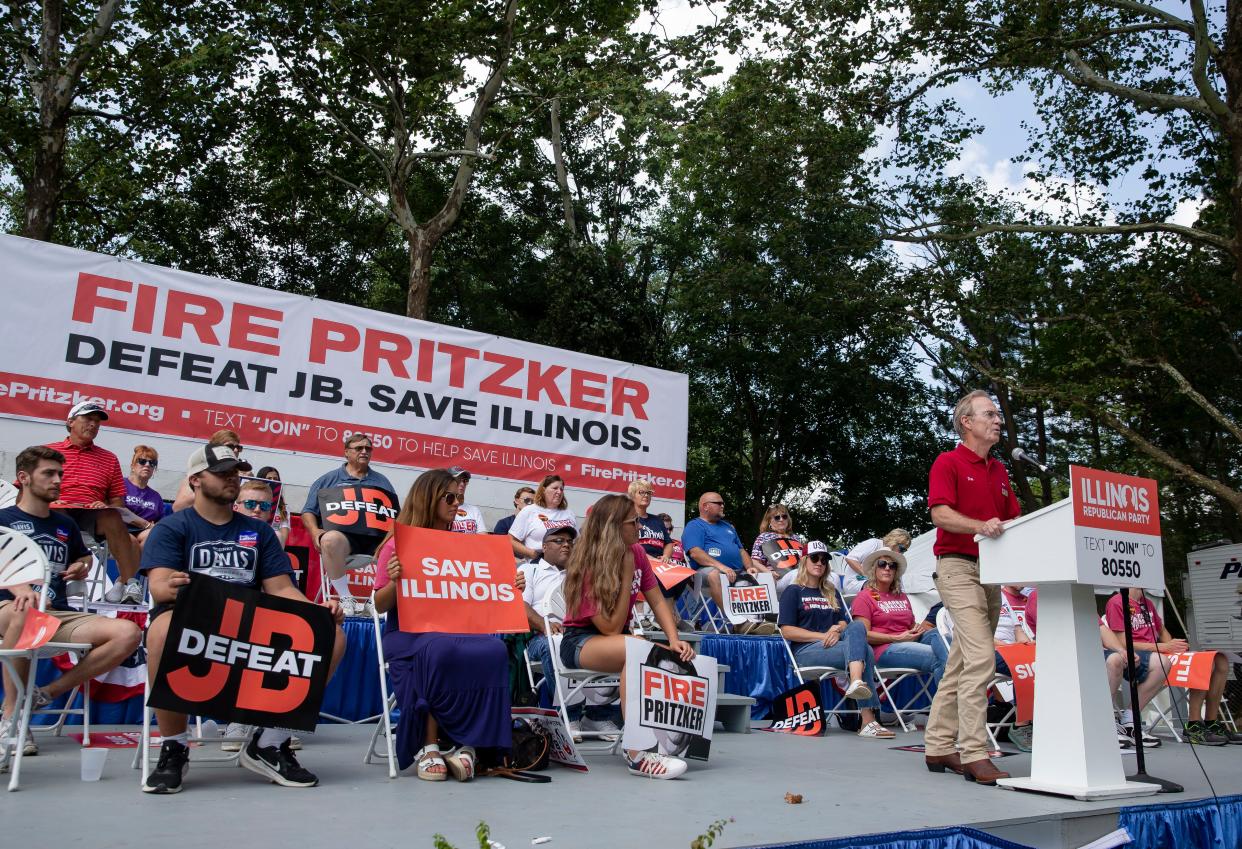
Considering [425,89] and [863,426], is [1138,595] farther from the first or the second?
[863,426]

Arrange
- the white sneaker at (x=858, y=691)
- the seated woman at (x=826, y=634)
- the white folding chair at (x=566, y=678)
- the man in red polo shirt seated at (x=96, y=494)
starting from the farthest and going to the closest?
the seated woman at (x=826, y=634)
the white sneaker at (x=858, y=691)
the man in red polo shirt seated at (x=96, y=494)
the white folding chair at (x=566, y=678)

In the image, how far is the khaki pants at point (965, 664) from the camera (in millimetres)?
4668

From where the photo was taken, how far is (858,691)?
23.1ft

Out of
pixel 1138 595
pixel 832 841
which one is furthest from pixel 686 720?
pixel 1138 595

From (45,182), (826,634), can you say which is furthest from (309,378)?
(45,182)

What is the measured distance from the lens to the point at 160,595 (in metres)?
3.91

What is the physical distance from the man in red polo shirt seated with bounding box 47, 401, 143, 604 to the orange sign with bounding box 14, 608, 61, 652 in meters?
1.49

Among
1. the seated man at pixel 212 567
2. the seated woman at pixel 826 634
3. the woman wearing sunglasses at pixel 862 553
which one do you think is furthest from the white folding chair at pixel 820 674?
the seated man at pixel 212 567

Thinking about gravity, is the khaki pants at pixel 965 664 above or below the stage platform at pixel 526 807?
above

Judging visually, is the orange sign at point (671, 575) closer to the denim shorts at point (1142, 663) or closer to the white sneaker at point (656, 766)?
the white sneaker at point (656, 766)

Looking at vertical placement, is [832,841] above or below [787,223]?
below

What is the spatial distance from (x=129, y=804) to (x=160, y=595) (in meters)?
0.80

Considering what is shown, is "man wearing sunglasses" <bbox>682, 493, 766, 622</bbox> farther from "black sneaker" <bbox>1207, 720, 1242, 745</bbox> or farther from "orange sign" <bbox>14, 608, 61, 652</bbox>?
"orange sign" <bbox>14, 608, 61, 652</bbox>

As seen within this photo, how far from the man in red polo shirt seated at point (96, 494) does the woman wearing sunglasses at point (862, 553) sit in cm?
638
